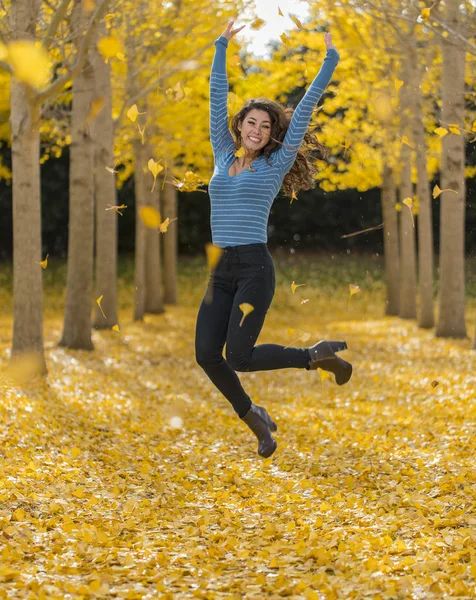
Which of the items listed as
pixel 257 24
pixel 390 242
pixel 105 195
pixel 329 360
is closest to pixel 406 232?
pixel 390 242

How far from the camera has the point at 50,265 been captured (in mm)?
27984

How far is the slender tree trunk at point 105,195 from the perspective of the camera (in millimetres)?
12359

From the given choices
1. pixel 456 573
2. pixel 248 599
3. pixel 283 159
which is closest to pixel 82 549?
pixel 248 599

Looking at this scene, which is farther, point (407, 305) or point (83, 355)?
point (407, 305)

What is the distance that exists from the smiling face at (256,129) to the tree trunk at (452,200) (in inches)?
298

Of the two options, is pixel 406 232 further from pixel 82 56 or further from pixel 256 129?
pixel 256 129

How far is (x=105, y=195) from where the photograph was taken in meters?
13.6

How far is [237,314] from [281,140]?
1.12m

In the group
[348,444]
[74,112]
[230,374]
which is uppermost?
[74,112]

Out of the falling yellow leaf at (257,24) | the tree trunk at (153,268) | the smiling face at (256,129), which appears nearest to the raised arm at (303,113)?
the smiling face at (256,129)

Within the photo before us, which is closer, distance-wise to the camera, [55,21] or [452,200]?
[55,21]

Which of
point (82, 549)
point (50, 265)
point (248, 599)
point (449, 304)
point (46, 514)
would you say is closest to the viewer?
Result: point (248, 599)

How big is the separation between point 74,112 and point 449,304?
6369mm

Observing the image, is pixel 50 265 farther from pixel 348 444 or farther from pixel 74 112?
pixel 348 444
